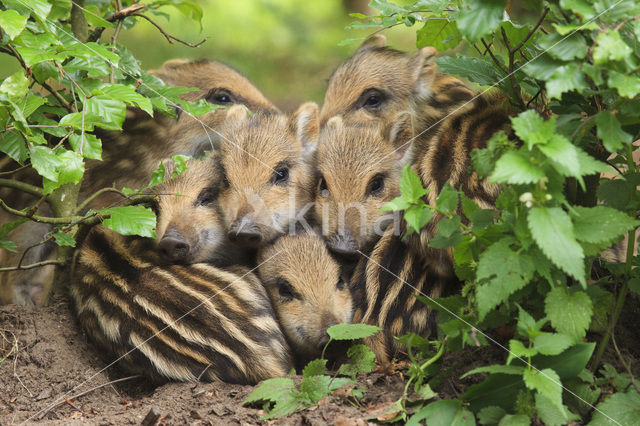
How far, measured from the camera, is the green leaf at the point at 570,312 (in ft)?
5.68

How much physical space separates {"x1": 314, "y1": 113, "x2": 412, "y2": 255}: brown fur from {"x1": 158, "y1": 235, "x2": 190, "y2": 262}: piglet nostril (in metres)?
0.59

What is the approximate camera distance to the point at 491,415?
179 centimetres

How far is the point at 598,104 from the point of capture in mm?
2041

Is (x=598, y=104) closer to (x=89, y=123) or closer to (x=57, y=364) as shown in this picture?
(x=89, y=123)

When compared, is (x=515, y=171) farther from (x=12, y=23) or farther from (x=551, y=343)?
(x=12, y=23)

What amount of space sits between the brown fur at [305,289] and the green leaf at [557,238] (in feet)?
3.61

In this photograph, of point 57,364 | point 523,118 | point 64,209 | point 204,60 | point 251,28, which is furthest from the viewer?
point 251,28

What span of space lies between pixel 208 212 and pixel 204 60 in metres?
1.27

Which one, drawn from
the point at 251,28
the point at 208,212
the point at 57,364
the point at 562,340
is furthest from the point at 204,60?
the point at 562,340

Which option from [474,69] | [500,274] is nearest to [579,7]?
[474,69]

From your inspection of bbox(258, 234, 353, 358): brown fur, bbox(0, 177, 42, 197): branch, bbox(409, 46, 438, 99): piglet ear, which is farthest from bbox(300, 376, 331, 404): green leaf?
bbox(409, 46, 438, 99): piglet ear

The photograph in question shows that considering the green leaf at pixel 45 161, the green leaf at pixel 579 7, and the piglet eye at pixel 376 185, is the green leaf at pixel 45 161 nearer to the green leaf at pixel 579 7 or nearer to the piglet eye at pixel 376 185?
the piglet eye at pixel 376 185

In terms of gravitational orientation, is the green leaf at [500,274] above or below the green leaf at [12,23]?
below

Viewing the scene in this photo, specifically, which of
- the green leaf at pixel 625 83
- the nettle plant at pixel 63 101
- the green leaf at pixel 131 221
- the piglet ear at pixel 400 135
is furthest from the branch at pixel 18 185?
the green leaf at pixel 625 83
